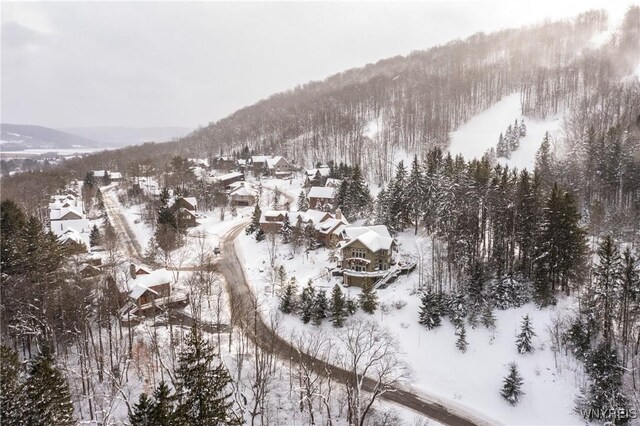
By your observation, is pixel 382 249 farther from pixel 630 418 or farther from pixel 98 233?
pixel 98 233

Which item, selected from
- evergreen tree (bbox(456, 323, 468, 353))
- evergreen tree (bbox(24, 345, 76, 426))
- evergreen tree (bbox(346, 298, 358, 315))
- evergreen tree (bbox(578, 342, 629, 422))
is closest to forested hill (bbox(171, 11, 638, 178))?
evergreen tree (bbox(346, 298, 358, 315))

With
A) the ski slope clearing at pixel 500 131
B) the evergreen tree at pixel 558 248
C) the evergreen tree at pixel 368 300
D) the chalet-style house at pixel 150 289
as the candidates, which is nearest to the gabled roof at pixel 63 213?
the chalet-style house at pixel 150 289

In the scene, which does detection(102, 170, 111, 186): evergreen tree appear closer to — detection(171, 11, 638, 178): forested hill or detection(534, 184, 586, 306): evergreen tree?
detection(171, 11, 638, 178): forested hill

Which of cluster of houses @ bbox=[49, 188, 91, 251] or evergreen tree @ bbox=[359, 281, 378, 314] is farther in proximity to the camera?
cluster of houses @ bbox=[49, 188, 91, 251]

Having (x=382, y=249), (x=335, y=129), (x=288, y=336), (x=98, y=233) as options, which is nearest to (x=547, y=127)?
(x=335, y=129)

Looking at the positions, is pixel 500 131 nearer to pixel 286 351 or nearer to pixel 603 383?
pixel 603 383
